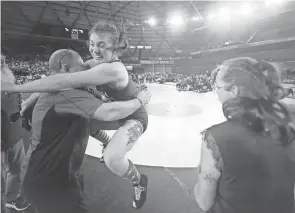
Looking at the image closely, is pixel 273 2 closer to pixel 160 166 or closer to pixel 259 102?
pixel 259 102

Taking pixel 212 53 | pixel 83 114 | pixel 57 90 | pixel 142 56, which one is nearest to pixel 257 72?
pixel 212 53

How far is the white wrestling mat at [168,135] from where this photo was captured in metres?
1.31

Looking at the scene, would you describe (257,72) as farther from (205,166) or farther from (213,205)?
(213,205)

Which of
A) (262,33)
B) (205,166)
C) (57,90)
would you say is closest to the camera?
(205,166)

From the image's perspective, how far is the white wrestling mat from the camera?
131 centimetres

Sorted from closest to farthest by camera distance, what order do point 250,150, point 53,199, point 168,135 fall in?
point 250,150
point 53,199
point 168,135

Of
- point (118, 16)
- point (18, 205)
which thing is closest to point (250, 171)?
point (118, 16)

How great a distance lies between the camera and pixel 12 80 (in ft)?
3.79

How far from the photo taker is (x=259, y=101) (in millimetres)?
1051

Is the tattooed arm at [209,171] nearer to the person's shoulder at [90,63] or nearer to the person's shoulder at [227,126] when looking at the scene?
the person's shoulder at [227,126]

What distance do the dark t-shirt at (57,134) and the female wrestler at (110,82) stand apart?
8cm

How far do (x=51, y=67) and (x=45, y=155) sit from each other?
61 centimetres

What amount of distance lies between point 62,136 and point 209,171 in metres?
0.98

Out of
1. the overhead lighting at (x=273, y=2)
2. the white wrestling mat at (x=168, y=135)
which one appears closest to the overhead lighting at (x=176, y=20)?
the white wrestling mat at (x=168, y=135)
